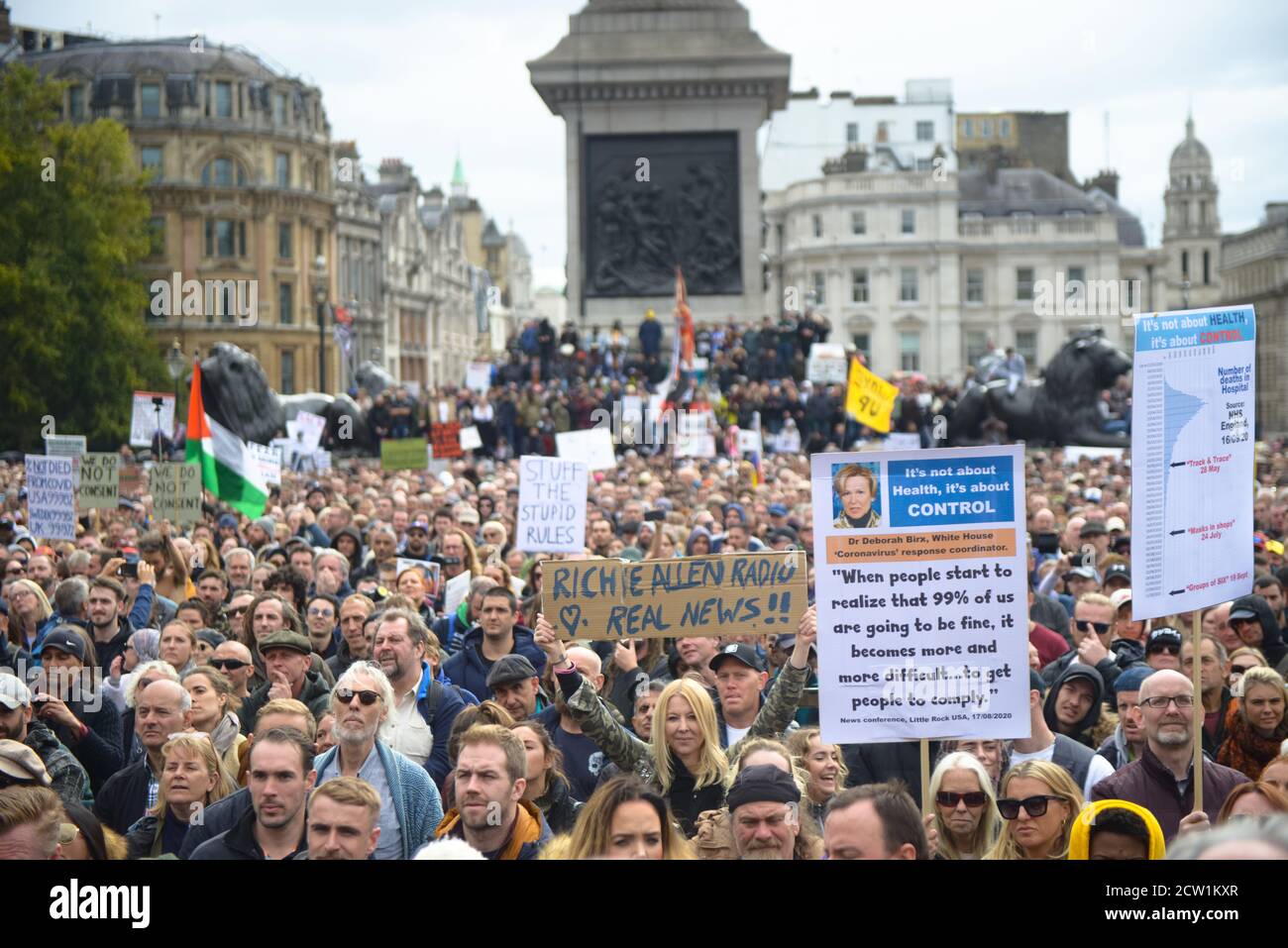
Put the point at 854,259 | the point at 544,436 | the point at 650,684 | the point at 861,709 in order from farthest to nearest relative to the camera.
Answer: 1. the point at 854,259
2. the point at 544,436
3. the point at 650,684
4. the point at 861,709

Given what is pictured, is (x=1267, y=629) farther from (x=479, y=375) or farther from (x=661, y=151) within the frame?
(x=479, y=375)

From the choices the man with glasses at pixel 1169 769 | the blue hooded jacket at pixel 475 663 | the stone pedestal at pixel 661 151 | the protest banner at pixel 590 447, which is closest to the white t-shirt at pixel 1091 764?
the man with glasses at pixel 1169 769

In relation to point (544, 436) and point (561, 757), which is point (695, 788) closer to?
point (561, 757)

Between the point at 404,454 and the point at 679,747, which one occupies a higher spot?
the point at 404,454

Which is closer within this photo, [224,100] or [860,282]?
[224,100]

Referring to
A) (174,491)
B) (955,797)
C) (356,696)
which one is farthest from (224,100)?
(955,797)

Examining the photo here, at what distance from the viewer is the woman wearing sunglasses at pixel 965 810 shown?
621cm

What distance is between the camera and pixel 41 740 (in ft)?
25.1

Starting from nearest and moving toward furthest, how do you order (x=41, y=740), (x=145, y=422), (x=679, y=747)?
(x=679, y=747), (x=41, y=740), (x=145, y=422)

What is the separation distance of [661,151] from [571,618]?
3179 centimetres

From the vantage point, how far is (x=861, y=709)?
6641 millimetres

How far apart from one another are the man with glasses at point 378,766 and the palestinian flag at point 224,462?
10155 mm
